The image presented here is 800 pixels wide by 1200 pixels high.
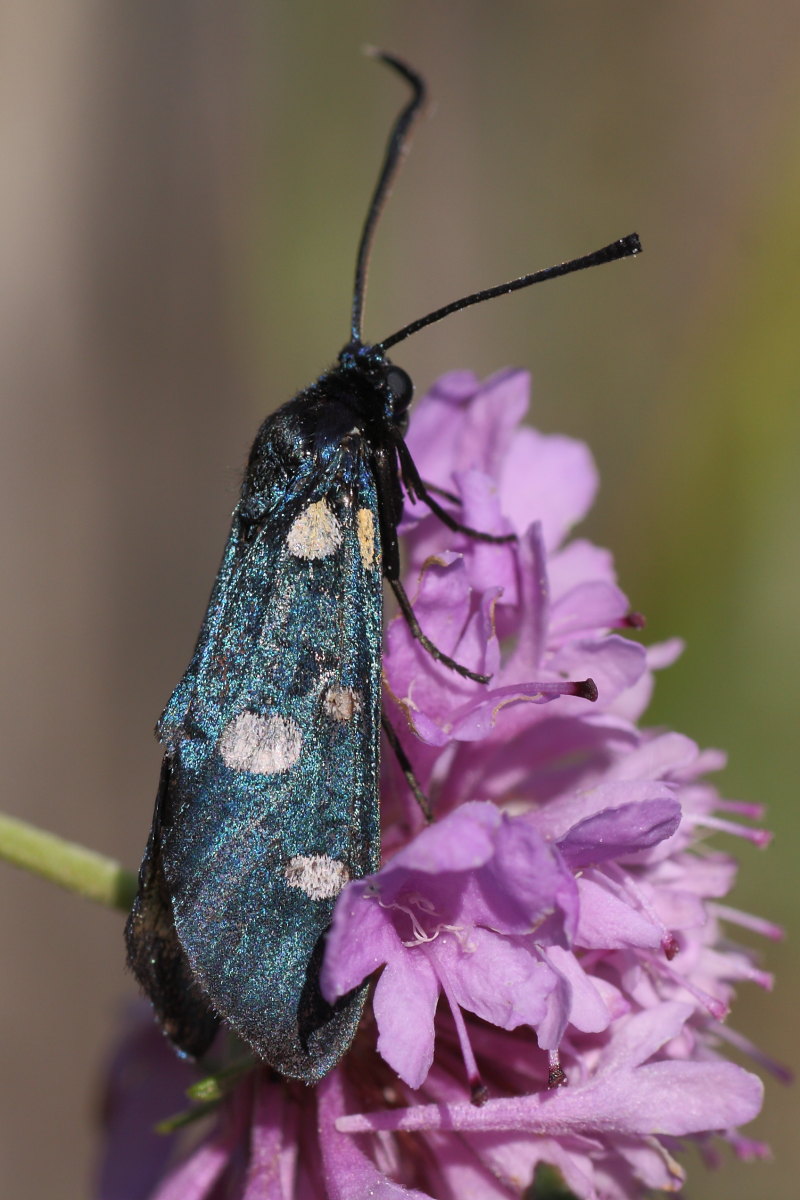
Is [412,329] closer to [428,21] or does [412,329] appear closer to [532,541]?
[532,541]

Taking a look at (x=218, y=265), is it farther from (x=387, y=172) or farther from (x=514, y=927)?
(x=514, y=927)

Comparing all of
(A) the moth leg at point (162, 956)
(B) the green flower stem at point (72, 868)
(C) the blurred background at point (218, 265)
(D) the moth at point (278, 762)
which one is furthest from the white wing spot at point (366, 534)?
(C) the blurred background at point (218, 265)

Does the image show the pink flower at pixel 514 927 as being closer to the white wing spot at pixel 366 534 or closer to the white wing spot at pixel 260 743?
the white wing spot at pixel 366 534

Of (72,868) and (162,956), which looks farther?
(72,868)

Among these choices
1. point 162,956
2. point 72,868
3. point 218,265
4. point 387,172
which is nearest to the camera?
point 162,956

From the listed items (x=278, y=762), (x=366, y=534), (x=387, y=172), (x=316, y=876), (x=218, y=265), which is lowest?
(x=316, y=876)

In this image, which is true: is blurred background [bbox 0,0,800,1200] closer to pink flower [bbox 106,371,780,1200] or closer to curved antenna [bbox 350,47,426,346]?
curved antenna [bbox 350,47,426,346]

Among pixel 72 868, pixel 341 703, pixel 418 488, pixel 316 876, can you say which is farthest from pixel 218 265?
pixel 316 876
